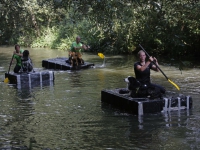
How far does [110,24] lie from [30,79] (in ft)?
25.2

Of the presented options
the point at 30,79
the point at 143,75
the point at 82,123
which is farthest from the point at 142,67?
the point at 30,79

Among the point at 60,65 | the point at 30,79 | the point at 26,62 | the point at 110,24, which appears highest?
the point at 110,24

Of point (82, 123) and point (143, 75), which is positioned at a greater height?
point (143, 75)

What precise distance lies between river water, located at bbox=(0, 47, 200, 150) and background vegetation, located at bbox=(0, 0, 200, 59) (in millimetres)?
1833

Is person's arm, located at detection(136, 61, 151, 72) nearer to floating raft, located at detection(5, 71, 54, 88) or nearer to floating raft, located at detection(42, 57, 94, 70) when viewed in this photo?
floating raft, located at detection(5, 71, 54, 88)

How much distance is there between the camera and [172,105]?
32.0 ft

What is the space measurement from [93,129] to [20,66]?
7.63 meters

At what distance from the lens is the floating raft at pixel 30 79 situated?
14414 millimetres

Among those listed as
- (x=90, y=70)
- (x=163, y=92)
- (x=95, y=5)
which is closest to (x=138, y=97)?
(x=163, y=92)

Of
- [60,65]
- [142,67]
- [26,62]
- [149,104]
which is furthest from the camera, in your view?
[60,65]

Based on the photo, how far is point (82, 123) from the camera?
9047 millimetres

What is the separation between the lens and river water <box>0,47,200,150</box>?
751cm

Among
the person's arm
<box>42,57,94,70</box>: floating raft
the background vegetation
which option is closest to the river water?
the person's arm

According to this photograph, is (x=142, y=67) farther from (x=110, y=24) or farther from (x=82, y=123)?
(x=110, y=24)
